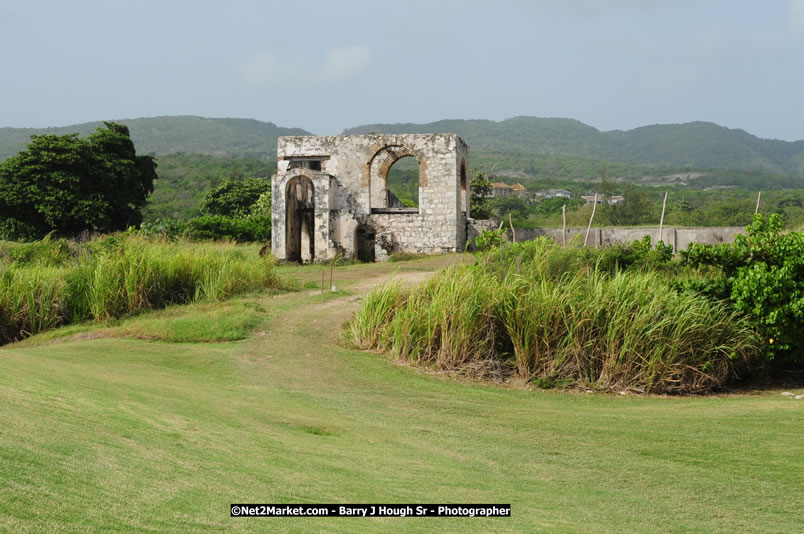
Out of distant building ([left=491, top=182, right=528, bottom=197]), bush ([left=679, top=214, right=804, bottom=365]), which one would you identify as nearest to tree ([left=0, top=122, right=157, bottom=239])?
bush ([left=679, top=214, right=804, bottom=365])

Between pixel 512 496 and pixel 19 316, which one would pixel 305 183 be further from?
pixel 512 496

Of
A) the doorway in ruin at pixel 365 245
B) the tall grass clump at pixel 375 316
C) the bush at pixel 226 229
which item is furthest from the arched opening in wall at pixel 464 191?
the tall grass clump at pixel 375 316

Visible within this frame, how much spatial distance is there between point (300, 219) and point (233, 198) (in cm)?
3114

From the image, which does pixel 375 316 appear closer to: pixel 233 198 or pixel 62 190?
pixel 62 190

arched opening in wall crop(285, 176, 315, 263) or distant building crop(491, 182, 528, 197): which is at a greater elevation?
distant building crop(491, 182, 528, 197)

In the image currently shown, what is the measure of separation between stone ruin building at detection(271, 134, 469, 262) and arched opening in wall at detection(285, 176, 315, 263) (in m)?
0.03

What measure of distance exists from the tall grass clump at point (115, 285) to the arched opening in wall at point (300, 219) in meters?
7.97

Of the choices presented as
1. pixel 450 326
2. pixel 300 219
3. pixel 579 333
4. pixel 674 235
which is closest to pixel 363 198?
pixel 300 219

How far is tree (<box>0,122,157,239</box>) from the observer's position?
1152 inches

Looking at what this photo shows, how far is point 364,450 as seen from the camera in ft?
18.4

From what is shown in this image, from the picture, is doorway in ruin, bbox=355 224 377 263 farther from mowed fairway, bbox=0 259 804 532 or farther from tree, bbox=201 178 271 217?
tree, bbox=201 178 271 217

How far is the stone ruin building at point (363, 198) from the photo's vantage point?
75.9ft

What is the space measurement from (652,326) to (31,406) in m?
7.28

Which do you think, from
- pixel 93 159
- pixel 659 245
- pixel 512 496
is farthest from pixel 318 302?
pixel 93 159
